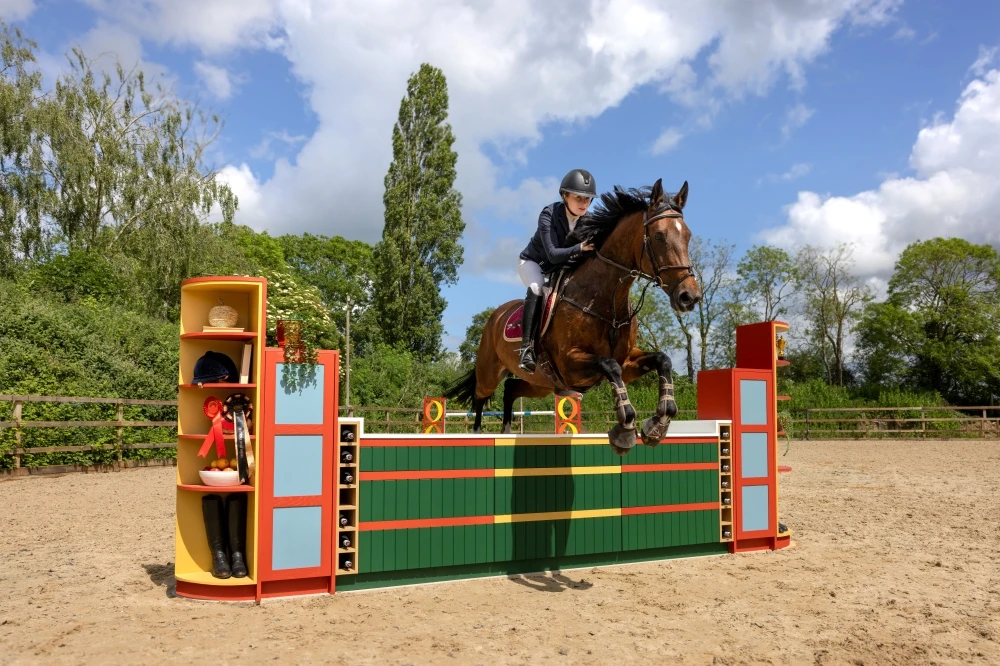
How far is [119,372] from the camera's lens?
14.4 meters

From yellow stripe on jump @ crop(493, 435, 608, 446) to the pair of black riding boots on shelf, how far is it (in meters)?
1.85

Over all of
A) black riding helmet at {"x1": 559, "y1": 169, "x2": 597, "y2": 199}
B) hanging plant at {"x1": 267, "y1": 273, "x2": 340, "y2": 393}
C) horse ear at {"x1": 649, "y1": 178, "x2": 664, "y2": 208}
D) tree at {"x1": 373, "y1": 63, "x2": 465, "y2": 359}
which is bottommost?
hanging plant at {"x1": 267, "y1": 273, "x2": 340, "y2": 393}

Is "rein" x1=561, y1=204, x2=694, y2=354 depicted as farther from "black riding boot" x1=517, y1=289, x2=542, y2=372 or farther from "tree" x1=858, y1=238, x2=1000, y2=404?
"tree" x1=858, y1=238, x2=1000, y2=404

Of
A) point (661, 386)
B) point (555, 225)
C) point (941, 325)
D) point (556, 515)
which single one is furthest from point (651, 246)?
point (941, 325)

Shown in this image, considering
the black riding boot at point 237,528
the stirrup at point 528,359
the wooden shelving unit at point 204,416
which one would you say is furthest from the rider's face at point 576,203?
the black riding boot at point 237,528

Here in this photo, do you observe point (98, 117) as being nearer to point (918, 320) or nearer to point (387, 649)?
point (387, 649)

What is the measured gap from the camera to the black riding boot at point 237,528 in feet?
15.0

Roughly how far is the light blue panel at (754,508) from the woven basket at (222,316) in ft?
14.7

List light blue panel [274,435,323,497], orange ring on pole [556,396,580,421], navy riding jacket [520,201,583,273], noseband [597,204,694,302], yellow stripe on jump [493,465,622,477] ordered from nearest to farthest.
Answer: noseband [597,204,694,302]
light blue panel [274,435,323,497]
navy riding jacket [520,201,583,273]
yellow stripe on jump [493,465,622,477]
orange ring on pole [556,396,580,421]

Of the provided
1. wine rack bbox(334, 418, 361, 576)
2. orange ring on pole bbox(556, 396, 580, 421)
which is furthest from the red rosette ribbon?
orange ring on pole bbox(556, 396, 580, 421)

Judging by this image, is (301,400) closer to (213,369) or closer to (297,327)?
(297,327)

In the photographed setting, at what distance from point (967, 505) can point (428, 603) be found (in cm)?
746

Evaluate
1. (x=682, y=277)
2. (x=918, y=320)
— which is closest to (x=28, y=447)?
(x=682, y=277)

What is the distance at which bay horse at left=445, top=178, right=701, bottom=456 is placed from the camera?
14.2ft
